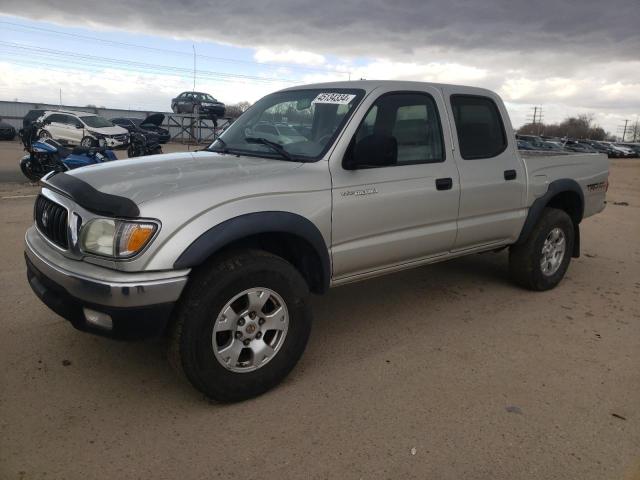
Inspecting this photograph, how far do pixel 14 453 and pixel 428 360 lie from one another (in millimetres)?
2518

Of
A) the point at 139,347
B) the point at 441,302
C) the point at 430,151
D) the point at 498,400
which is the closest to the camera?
the point at 498,400

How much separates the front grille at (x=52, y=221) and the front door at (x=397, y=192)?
5.20 feet

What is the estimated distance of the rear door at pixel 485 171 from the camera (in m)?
4.28

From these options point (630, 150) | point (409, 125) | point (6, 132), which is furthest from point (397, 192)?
point (630, 150)

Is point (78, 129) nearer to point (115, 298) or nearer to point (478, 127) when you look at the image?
point (478, 127)

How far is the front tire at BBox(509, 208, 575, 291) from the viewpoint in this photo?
507 centimetres

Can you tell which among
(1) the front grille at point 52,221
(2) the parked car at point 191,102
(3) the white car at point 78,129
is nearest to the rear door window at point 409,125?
(1) the front grille at point 52,221

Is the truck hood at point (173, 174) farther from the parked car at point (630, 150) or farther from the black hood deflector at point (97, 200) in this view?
the parked car at point (630, 150)

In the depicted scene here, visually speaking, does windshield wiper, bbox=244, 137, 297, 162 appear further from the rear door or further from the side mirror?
the rear door

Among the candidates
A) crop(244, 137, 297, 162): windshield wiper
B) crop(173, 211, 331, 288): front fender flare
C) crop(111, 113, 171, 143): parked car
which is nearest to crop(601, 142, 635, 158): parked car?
crop(111, 113, 171, 143): parked car

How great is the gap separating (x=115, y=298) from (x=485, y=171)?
3114 millimetres

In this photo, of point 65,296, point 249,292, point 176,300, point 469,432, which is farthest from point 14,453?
point 469,432

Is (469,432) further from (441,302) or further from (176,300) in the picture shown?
(441,302)

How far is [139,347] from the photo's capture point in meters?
3.69
